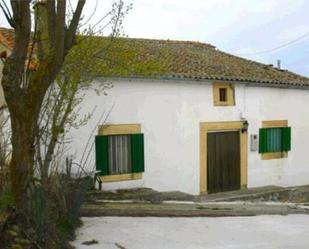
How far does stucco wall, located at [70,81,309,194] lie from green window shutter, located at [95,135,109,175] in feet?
0.78

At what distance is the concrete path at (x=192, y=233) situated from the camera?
7855mm

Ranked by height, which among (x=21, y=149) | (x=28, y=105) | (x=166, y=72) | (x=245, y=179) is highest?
(x=166, y=72)

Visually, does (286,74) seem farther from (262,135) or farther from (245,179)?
(245,179)

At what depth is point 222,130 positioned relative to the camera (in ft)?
56.3

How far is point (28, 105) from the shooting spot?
19.2 feet

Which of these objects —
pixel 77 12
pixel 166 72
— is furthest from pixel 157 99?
pixel 77 12

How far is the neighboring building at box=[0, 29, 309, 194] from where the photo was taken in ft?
49.0

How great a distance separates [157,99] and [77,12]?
9481 millimetres

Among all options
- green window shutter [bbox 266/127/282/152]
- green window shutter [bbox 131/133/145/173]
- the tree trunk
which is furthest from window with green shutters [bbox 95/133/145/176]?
the tree trunk

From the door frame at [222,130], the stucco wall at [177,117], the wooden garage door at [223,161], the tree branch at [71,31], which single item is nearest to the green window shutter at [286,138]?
the stucco wall at [177,117]

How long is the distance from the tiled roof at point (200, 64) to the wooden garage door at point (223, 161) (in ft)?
6.57

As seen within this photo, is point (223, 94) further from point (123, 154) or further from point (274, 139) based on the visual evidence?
point (123, 154)

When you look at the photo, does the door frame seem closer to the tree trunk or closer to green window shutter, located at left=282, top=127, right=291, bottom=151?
green window shutter, located at left=282, top=127, right=291, bottom=151

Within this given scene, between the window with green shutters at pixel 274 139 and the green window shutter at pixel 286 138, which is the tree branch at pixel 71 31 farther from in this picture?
the green window shutter at pixel 286 138
